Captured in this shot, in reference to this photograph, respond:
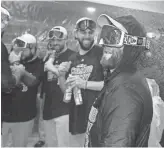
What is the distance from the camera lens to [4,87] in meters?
1.29

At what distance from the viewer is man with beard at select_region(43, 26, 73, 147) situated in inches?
49.8

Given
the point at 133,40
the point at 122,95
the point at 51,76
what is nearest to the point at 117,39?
the point at 133,40

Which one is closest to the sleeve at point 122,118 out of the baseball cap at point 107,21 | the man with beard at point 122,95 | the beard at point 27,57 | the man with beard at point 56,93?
the man with beard at point 122,95

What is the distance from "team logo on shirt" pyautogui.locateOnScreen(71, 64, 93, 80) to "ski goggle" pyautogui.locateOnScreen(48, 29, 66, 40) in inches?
6.9

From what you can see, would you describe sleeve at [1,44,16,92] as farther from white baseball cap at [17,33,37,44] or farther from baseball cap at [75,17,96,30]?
baseball cap at [75,17,96,30]

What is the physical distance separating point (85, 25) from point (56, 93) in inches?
15.6

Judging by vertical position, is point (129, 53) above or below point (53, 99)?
above

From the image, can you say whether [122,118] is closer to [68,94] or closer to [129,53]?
[129,53]

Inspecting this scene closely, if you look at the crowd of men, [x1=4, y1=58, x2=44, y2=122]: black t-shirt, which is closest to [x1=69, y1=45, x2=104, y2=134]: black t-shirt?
the crowd of men

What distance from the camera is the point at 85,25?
1.22 meters

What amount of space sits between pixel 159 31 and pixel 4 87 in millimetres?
843

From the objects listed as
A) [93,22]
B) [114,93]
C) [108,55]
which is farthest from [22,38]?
[114,93]

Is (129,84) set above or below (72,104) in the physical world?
above

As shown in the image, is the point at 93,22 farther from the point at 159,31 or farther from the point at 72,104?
the point at 72,104
